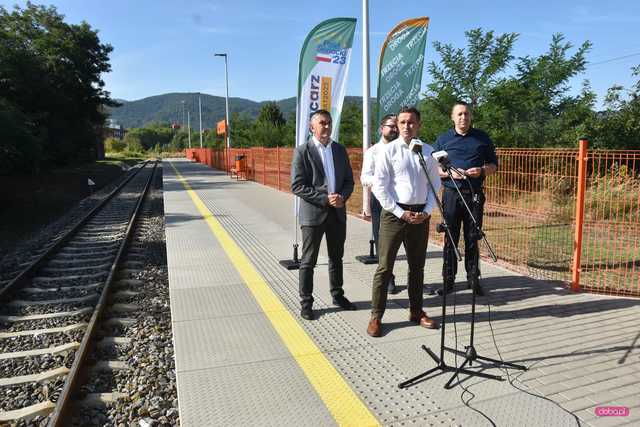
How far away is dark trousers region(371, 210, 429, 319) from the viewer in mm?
4016

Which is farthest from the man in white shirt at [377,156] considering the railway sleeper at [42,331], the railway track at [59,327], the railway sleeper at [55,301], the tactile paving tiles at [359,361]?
the railway sleeper at [55,301]

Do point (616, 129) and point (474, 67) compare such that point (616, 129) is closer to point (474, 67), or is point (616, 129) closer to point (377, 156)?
point (474, 67)

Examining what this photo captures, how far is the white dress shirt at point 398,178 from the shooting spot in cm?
392

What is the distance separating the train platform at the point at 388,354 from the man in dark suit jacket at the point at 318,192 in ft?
1.71

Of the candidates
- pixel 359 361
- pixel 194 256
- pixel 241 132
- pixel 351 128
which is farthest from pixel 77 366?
pixel 241 132

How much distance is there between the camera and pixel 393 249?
404 cm

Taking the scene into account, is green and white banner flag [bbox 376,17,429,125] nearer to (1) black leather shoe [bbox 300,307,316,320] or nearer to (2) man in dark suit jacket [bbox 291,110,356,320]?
(2) man in dark suit jacket [bbox 291,110,356,320]

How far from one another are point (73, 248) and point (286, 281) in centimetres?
561

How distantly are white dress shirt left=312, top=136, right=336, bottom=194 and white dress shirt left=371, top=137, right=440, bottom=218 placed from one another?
0.73 metres

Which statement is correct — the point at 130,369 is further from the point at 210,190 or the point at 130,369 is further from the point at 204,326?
the point at 210,190

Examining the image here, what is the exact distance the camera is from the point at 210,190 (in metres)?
18.0

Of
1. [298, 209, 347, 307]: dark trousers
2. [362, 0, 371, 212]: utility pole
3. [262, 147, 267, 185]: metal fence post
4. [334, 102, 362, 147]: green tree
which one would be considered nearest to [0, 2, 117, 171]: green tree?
[262, 147, 267, 185]: metal fence post

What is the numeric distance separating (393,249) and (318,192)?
0.94m

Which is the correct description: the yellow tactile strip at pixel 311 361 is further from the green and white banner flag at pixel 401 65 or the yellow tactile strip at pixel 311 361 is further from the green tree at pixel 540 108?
the green tree at pixel 540 108
